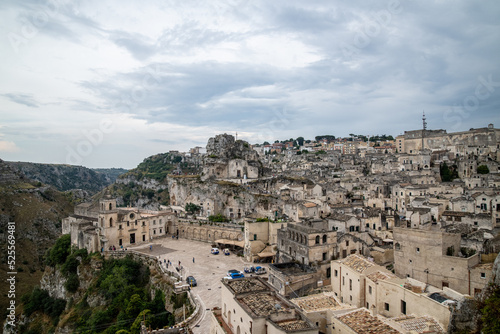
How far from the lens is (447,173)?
58938 millimetres

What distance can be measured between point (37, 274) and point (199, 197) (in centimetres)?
2872

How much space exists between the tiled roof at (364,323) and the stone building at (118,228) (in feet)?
103

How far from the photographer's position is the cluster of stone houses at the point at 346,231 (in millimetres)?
16250

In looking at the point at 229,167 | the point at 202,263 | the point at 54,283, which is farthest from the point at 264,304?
the point at 229,167

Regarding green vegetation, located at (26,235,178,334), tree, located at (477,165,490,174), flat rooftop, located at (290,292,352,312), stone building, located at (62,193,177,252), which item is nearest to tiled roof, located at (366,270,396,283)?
flat rooftop, located at (290,292,352,312)

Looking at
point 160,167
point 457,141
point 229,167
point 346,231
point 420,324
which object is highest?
point 457,141

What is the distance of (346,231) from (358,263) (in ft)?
39.9

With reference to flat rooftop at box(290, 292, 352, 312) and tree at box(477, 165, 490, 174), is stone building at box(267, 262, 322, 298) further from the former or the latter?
tree at box(477, 165, 490, 174)

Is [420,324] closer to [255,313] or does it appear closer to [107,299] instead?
[255,313]

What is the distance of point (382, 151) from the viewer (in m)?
96.2

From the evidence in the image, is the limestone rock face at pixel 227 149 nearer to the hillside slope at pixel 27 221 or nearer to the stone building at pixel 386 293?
the hillside slope at pixel 27 221

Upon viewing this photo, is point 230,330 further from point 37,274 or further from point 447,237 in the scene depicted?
point 37,274

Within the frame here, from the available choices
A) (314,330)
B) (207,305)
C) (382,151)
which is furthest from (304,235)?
(382,151)

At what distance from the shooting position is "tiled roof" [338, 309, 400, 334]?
13836mm
